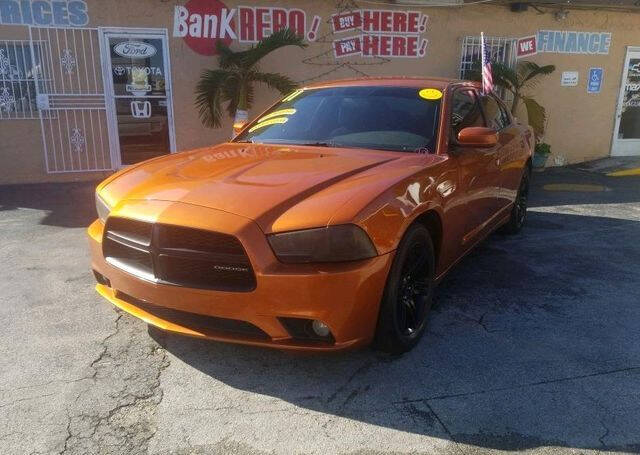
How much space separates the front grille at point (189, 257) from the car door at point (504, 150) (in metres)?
2.85

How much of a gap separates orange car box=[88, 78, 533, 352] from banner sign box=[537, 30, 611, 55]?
300 inches

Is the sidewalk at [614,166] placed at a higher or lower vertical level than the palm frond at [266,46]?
lower

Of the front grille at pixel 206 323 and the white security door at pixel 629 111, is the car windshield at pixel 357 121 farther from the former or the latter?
the white security door at pixel 629 111

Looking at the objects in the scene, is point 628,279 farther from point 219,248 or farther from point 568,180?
point 568,180

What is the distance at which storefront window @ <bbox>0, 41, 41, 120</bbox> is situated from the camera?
8.12 meters

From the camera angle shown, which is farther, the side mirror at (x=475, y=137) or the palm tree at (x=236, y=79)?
the palm tree at (x=236, y=79)

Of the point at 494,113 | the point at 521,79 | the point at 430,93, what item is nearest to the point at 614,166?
the point at 521,79

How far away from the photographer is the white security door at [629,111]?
11195 mm

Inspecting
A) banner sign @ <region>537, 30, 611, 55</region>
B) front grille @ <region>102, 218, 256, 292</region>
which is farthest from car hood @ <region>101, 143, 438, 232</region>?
banner sign @ <region>537, 30, 611, 55</region>

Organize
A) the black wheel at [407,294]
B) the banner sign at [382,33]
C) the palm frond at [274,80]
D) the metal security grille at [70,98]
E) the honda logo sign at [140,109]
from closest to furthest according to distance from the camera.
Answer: the black wheel at [407,294], the metal security grille at [70,98], the palm frond at [274,80], the honda logo sign at [140,109], the banner sign at [382,33]

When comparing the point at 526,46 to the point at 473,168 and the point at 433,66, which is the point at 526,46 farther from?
the point at 473,168

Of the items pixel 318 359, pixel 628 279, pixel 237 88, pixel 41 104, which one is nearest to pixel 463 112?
pixel 628 279

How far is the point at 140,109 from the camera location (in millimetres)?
8781

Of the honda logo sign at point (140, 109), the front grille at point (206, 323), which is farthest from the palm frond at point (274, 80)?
the front grille at point (206, 323)
